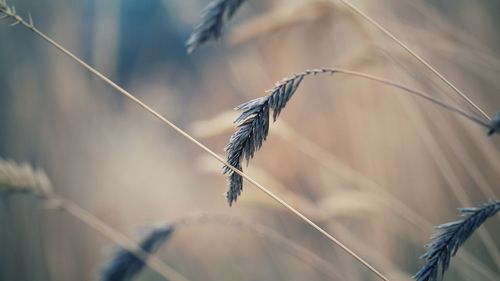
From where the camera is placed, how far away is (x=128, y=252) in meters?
1.12

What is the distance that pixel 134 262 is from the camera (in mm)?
1088

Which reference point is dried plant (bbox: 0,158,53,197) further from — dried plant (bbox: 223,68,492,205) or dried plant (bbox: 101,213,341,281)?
dried plant (bbox: 223,68,492,205)

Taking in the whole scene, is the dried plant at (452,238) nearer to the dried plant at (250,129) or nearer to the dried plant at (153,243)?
the dried plant at (250,129)

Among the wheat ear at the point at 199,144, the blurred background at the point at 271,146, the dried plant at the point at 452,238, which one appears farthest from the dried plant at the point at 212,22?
the blurred background at the point at 271,146

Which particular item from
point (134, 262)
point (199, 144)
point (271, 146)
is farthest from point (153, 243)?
point (271, 146)

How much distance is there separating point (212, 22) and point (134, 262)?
0.52m

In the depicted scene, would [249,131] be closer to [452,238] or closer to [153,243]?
[452,238]

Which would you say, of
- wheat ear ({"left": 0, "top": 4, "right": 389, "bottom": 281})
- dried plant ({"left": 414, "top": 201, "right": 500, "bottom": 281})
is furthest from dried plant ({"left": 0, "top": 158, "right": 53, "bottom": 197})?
dried plant ({"left": 414, "top": 201, "right": 500, "bottom": 281})

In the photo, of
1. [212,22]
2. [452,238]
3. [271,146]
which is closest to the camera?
[452,238]

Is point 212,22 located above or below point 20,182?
above

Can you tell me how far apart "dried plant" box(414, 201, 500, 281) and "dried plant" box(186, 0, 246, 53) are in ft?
1.23

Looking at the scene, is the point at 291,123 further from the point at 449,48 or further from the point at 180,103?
the point at 180,103

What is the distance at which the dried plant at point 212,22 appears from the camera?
Result: 76 cm

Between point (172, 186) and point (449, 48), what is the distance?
190 centimetres
